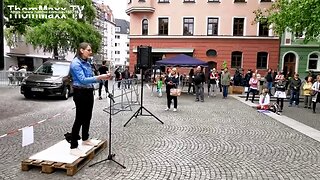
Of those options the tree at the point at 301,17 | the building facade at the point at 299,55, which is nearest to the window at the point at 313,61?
the building facade at the point at 299,55

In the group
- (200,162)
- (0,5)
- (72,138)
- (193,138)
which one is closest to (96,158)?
(72,138)

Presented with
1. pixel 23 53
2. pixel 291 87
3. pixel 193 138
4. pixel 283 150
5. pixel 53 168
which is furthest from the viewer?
pixel 23 53

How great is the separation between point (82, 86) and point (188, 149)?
9.56 ft

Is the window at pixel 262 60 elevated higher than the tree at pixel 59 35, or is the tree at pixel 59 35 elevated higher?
the tree at pixel 59 35

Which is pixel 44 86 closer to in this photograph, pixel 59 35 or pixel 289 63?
pixel 59 35

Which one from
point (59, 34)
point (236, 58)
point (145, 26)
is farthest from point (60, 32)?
point (236, 58)

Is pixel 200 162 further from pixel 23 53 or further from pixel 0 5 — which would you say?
pixel 23 53

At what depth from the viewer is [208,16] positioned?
3459 cm

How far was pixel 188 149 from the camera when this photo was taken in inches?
274

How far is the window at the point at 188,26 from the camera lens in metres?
34.8

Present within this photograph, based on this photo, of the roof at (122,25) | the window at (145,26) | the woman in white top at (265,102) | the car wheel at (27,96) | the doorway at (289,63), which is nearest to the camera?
the woman in white top at (265,102)

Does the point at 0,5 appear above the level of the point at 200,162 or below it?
above

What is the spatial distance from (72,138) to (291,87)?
14.2 m

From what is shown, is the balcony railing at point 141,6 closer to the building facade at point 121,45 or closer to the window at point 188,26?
the window at point 188,26
